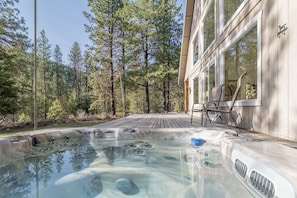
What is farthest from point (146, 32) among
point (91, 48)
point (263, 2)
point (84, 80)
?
point (84, 80)

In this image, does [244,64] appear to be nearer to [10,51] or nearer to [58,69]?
[10,51]

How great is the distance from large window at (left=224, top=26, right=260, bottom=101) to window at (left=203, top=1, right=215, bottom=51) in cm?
180

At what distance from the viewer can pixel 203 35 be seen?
805cm

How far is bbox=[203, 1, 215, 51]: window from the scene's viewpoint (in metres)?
6.66

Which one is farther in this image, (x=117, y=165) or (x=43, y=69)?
(x=43, y=69)

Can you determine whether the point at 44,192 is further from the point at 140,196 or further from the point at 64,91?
the point at 64,91

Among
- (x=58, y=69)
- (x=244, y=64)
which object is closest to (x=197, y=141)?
(x=244, y=64)

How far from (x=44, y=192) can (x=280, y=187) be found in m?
2.14

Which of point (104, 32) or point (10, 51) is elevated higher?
point (104, 32)

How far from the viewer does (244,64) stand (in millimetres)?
4387

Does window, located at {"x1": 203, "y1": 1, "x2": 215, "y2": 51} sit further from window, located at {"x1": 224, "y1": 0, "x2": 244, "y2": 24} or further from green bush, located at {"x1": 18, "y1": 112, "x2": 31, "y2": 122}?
green bush, located at {"x1": 18, "y1": 112, "x2": 31, "y2": 122}

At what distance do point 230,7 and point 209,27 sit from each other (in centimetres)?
211

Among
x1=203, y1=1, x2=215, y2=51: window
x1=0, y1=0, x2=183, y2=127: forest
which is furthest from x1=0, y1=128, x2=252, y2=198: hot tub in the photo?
x1=0, y1=0, x2=183, y2=127: forest

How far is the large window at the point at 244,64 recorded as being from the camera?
3.86 m
